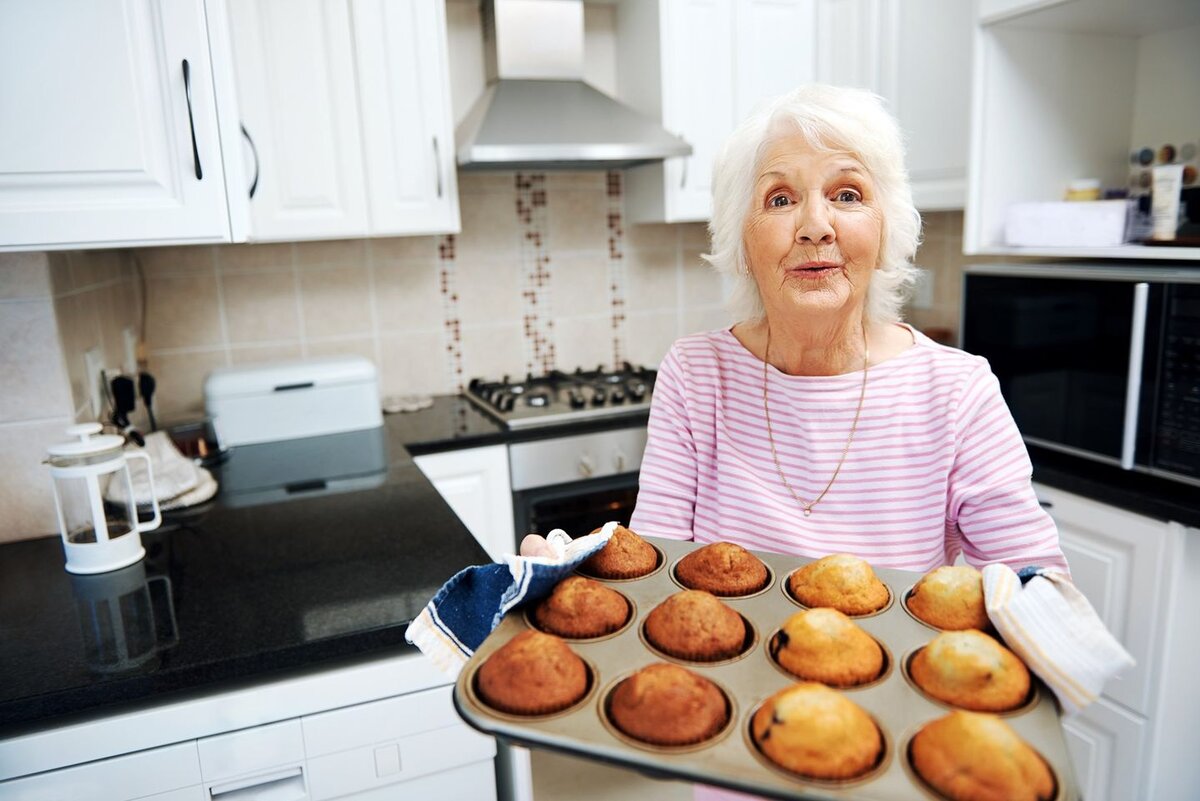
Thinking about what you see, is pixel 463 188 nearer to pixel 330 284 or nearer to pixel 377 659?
pixel 330 284

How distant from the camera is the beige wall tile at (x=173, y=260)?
2180 millimetres

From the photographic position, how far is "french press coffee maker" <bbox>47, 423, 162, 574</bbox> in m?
1.32

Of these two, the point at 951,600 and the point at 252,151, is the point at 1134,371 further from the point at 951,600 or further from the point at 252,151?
the point at 252,151

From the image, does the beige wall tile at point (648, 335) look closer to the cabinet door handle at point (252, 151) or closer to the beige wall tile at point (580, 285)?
the beige wall tile at point (580, 285)

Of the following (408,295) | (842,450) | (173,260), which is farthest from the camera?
(408,295)

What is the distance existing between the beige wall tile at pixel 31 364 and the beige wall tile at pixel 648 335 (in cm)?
170

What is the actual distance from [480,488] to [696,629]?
1.49 meters

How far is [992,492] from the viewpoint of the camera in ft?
3.20

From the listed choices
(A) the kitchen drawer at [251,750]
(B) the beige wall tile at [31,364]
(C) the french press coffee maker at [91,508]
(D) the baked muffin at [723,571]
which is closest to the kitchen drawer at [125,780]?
(A) the kitchen drawer at [251,750]

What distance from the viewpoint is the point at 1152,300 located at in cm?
146

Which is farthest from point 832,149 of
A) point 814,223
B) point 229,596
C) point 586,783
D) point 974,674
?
point 229,596

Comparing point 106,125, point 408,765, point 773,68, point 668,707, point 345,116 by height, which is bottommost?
point 408,765

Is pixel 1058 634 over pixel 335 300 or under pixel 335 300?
under

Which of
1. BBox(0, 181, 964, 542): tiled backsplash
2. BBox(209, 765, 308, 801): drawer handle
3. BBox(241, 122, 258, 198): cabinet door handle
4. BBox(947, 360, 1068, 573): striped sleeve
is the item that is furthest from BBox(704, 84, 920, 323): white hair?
BBox(0, 181, 964, 542): tiled backsplash
